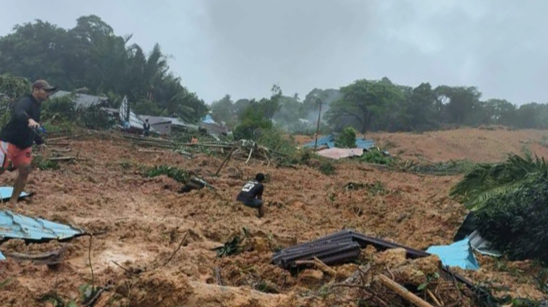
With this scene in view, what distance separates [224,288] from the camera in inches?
130

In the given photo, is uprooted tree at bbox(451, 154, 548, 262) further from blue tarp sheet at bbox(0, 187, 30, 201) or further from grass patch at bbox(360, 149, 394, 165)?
grass patch at bbox(360, 149, 394, 165)

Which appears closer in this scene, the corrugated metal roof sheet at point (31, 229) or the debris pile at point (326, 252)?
the debris pile at point (326, 252)

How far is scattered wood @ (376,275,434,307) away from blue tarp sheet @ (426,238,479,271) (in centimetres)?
199

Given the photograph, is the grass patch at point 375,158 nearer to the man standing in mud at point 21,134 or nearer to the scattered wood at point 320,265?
the man standing in mud at point 21,134

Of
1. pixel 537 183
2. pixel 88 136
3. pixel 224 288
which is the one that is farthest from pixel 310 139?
pixel 224 288

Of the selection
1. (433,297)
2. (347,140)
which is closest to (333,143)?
(347,140)

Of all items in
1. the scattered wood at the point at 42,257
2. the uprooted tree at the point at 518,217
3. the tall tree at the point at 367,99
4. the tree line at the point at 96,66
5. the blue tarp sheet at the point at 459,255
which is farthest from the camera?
the tall tree at the point at 367,99

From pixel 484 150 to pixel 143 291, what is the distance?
37.5 m

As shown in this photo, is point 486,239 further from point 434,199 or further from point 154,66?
point 154,66

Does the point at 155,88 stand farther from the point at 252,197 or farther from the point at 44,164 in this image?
the point at 252,197

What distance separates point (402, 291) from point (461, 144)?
37.4 metres

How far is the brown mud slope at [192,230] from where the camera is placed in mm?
3303

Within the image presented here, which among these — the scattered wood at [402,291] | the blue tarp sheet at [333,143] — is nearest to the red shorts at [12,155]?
the scattered wood at [402,291]

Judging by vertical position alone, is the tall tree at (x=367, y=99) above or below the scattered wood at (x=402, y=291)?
above
